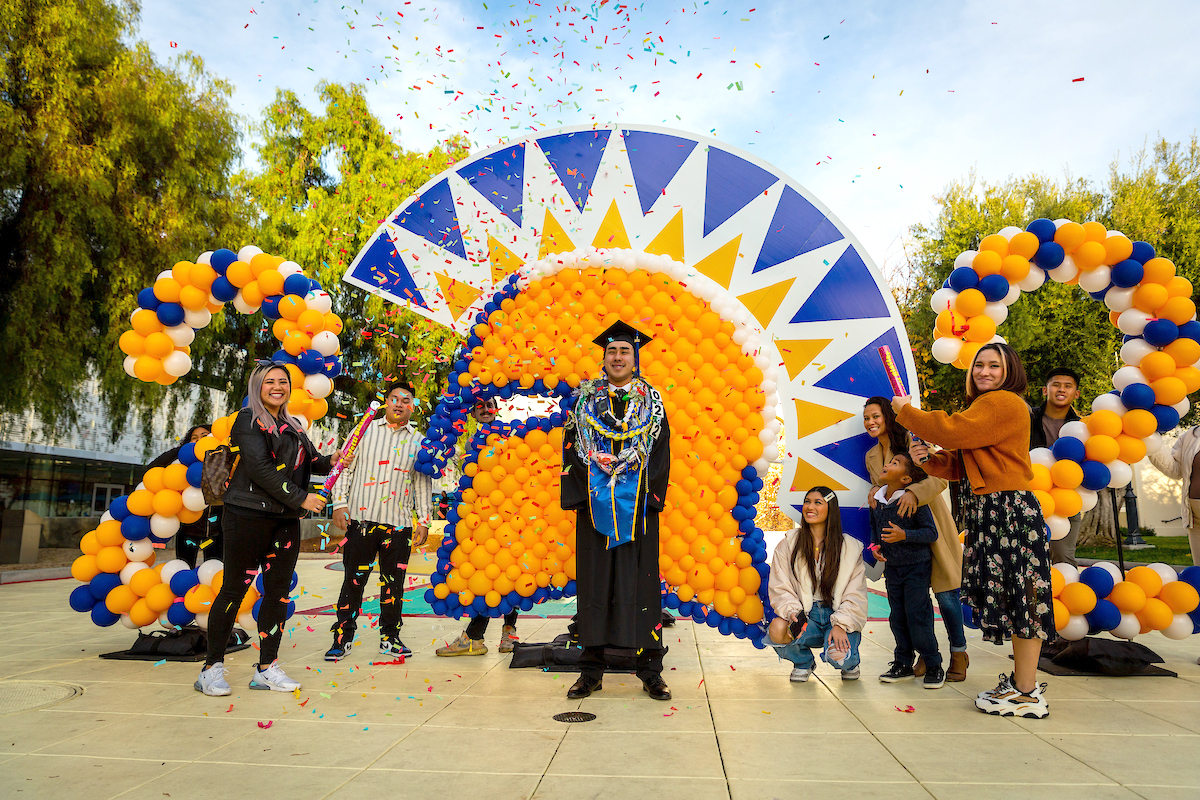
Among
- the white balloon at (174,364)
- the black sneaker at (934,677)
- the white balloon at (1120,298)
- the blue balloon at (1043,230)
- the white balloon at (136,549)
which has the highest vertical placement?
the blue balloon at (1043,230)

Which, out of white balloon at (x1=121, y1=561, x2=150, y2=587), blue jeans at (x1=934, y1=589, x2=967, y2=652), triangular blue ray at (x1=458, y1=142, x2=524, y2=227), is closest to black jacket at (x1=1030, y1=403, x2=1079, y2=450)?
blue jeans at (x1=934, y1=589, x2=967, y2=652)

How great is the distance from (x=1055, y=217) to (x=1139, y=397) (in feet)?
33.8

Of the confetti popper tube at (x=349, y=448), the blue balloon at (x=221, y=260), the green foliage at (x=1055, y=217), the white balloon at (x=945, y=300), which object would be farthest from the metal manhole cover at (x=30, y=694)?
the green foliage at (x=1055, y=217)

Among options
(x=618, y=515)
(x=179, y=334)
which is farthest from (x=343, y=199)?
(x=618, y=515)

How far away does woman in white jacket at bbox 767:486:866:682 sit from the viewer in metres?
3.59

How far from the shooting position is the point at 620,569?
343 cm

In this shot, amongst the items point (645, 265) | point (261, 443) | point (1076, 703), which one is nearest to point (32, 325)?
point (261, 443)

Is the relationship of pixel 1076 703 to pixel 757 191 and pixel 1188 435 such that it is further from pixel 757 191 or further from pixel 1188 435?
pixel 757 191

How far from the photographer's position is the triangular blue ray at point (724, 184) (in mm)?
4871

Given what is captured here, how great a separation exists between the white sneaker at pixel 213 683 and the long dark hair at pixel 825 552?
292 cm

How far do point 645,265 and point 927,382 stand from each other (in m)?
9.79

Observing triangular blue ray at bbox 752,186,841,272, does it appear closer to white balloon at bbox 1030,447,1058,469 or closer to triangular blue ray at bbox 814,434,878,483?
triangular blue ray at bbox 814,434,878,483

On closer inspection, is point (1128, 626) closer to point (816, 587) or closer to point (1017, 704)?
point (1017, 704)

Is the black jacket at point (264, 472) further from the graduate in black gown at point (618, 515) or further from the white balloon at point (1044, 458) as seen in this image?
the white balloon at point (1044, 458)
